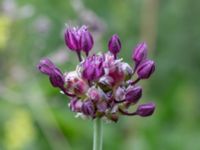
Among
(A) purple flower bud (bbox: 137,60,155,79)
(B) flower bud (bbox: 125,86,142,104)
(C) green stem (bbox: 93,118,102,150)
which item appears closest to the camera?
(C) green stem (bbox: 93,118,102,150)

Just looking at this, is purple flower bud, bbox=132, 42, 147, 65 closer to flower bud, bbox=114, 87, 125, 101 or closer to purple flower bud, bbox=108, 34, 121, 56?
purple flower bud, bbox=108, 34, 121, 56

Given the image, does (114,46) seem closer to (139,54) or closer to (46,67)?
(139,54)

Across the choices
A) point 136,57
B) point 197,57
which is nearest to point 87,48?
point 136,57

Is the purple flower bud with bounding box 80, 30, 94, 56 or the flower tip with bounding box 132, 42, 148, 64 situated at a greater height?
the purple flower bud with bounding box 80, 30, 94, 56

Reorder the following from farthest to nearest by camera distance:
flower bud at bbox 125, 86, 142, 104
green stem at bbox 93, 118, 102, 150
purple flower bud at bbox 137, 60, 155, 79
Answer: purple flower bud at bbox 137, 60, 155, 79, flower bud at bbox 125, 86, 142, 104, green stem at bbox 93, 118, 102, 150

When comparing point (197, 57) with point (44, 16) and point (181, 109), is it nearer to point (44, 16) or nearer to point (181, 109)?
point (181, 109)

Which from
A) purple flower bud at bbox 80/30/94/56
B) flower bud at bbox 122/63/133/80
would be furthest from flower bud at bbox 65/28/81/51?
flower bud at bbox 122/63/133/80

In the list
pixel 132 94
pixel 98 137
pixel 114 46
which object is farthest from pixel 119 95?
pixel 114 46
